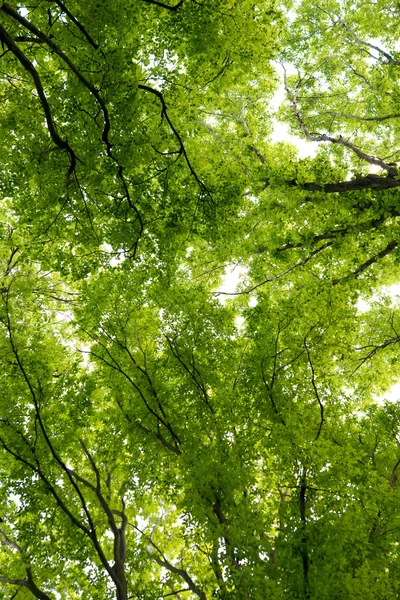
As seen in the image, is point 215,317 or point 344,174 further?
point 344,174

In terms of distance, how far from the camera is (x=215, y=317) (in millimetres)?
6539

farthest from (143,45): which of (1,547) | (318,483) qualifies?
(1,547)

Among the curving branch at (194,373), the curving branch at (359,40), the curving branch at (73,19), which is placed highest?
the curving branch at (359,40)

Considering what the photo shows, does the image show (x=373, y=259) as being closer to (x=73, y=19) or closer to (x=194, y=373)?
(x=194, y=373)

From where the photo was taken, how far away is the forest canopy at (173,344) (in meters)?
4.40

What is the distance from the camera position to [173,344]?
6.25m

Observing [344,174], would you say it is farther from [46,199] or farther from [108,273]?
[46,199]

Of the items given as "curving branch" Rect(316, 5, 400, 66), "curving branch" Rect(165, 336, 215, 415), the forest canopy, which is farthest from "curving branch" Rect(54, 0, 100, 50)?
"curving branch" Rect(316, 5, 400, 66)

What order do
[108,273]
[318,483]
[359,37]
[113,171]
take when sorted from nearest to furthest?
[318,483]
[113,171]
[108,273]
[359,37]

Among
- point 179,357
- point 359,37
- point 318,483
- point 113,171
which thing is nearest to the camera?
point 318,483

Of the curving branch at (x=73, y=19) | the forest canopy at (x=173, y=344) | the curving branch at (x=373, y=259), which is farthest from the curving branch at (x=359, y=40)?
the curving branch at (x=73, y=19)

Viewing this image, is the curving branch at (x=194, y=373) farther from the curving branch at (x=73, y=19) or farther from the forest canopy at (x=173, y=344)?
the curving branch at (x=73, y=19)

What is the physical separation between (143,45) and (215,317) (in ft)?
13.7

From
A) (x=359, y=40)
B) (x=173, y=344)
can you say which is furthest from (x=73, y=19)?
(x=359, y=40)
